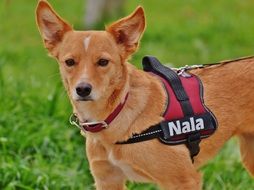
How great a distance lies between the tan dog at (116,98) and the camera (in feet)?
15.4

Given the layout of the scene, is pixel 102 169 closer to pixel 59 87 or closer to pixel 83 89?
pixel 83 89

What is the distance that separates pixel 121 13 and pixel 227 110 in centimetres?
768

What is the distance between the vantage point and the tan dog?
4680mm

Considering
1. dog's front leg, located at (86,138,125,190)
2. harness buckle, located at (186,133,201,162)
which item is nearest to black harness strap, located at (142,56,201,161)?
harness buckle, located at (186,133,201,162)

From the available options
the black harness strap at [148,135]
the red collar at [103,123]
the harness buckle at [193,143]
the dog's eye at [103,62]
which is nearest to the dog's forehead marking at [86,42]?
the dog's eye at [103,62]

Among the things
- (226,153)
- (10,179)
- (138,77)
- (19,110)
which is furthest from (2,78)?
(138,77)

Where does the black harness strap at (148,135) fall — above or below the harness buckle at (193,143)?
above

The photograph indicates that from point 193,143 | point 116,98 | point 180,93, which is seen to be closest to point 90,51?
point 116,98

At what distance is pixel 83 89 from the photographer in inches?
179

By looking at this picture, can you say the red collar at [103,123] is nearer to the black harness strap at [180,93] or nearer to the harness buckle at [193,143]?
the black harness strap at [180,93]

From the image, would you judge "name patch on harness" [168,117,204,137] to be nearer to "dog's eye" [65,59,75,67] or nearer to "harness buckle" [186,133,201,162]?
"harness buckle" [186,133,201,162]

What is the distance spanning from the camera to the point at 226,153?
7.08 metres

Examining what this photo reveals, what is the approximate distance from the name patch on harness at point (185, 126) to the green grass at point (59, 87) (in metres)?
1.36

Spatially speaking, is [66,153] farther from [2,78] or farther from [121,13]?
[121,13]
